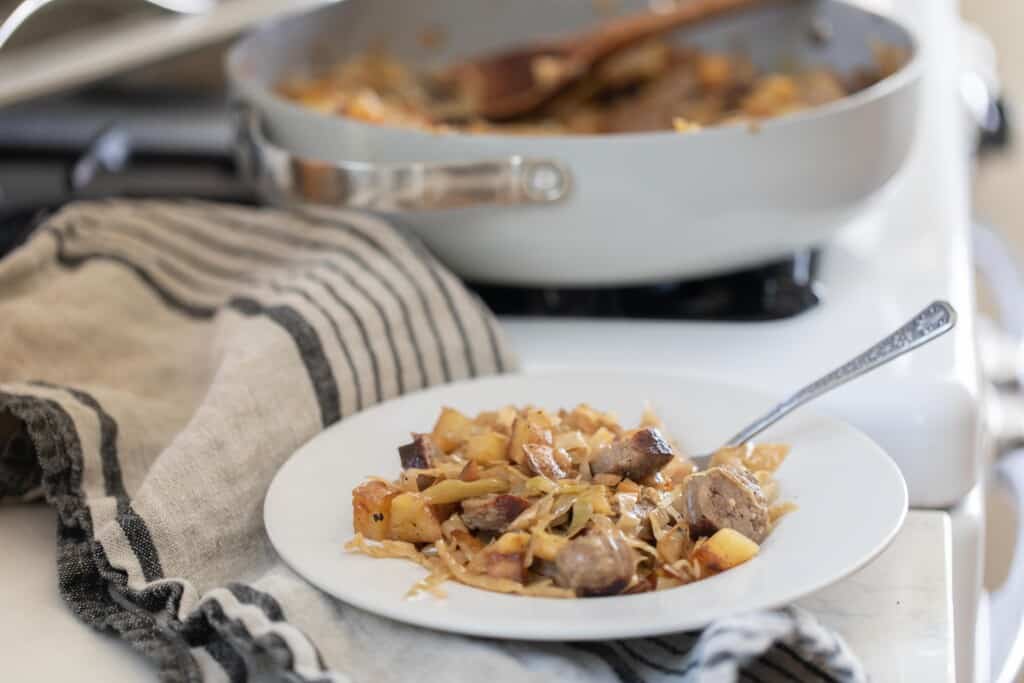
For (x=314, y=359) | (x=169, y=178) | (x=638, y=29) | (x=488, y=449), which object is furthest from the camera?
(x=169, y=178)

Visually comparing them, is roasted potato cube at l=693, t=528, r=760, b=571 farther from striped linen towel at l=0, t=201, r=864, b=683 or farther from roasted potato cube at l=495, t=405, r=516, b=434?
roasted potato cube at l=495, t=405, r=516, b=434

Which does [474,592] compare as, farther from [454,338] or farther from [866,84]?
[866,84]

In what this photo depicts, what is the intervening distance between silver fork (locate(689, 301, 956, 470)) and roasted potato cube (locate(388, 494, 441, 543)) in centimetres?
17

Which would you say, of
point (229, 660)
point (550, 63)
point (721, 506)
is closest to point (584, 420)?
point (721, 506)

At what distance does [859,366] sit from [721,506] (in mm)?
164

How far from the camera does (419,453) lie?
0.71 meters

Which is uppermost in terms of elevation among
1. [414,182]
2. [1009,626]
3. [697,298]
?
[414,182]

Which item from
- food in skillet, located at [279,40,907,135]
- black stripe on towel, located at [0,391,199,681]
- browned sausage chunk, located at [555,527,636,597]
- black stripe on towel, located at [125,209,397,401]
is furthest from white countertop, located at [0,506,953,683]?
food in skillet, located at [279,40,907,135]

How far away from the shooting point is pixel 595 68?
117 cm

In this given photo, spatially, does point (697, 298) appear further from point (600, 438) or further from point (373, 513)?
point (373, 513)

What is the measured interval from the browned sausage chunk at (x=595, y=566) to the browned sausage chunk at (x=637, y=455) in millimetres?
74

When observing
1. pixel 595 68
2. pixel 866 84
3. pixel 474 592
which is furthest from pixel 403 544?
pixel 866 84

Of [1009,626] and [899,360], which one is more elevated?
[899,360]

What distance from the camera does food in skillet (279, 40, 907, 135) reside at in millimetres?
1138
